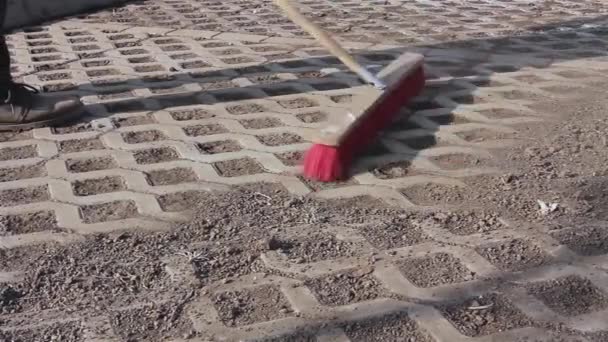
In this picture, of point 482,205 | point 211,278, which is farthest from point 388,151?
point 211,278

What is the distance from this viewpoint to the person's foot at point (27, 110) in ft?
11.4

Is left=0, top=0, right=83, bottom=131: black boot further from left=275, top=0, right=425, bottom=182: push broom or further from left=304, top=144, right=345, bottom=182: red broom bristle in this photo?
left=304, top=144, right=345, bottom=182: red broom bristle

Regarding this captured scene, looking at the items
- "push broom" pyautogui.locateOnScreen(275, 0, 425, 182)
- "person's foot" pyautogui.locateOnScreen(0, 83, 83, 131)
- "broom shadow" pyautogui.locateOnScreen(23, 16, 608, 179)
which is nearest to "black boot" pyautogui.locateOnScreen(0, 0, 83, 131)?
"person's foot" pyautogui.locateOnScreen(0, 83, 83, 131)

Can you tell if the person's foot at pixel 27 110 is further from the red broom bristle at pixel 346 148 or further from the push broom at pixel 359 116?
the red broom bristle at pixel 346 148

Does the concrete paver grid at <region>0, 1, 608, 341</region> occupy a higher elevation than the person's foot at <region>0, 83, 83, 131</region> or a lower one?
lower

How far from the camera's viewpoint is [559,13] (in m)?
5.99

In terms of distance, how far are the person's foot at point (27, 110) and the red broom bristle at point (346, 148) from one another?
1.17m

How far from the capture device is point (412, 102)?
12.6 ft

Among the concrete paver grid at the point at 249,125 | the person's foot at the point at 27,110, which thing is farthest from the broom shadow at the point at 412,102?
the person's foot at the point at 27,110

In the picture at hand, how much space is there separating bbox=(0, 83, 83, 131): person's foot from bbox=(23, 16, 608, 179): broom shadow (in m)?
0.25

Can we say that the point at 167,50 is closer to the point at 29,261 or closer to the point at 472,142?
the point at 472,142

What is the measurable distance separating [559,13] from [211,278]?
14.6 feet

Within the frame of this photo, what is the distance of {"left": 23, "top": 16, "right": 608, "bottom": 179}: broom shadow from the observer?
3.29 m

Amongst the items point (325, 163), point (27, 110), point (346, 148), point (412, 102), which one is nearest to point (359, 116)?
point (346, 148)
